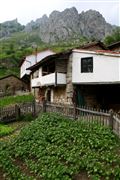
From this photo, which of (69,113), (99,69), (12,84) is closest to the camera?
(69,113)

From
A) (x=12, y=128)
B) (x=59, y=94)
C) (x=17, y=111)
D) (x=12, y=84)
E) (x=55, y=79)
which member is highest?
(x=12, y=84)

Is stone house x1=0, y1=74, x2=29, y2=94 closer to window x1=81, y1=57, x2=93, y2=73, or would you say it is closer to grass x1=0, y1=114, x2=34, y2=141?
window x1=81, y1=57, x2=93, y2=73

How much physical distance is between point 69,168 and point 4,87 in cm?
4395

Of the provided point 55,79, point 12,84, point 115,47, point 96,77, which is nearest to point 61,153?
point 96,77

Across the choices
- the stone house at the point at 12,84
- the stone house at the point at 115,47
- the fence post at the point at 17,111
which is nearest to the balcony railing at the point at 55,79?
the fence post at the point at 17,111

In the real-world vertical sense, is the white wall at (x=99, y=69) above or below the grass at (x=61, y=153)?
above

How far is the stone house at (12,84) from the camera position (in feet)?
180

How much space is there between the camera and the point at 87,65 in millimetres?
25641

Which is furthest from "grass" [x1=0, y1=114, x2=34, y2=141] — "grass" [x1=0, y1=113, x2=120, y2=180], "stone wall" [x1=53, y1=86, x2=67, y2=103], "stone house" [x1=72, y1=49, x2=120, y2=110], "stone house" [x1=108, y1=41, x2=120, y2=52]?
"stone house" [x1=108, y1=41, x2=120, y2=52]

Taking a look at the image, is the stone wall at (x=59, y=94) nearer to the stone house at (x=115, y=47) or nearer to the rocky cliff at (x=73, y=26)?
the stone house at (x=115, y=47)

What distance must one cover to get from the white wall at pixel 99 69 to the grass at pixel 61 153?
6672mm

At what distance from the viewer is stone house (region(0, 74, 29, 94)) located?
54819mm

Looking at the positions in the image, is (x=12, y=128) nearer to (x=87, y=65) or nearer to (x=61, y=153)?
(x=61, y=153)

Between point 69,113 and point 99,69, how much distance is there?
5.43 meters
